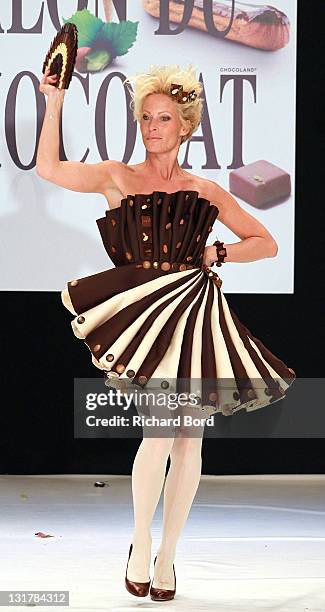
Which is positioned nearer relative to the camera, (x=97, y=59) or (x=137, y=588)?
(x=137, y=588)

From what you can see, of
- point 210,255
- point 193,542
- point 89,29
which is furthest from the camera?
point 89,29

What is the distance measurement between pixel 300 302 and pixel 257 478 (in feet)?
2.71

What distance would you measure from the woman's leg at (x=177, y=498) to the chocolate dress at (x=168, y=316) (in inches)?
4.5

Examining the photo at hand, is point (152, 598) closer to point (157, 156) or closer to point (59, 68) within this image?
point (157, 156)

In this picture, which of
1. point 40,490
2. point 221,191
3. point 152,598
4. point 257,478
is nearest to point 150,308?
point 221,191

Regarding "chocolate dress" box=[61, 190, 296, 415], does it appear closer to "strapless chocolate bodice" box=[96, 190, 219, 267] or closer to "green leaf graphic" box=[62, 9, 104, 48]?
"strapless chocolate bodice" box=[96, 190, 219, 267]

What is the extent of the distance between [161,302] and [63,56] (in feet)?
2.22

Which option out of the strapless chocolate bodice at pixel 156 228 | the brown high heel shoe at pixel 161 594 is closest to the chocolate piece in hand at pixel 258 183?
the strapless chocolate bodice at pixel 156 228

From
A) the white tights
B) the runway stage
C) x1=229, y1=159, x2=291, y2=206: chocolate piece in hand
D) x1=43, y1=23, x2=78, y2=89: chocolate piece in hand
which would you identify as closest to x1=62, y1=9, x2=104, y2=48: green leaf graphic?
x1=229, y1=159, x2=291, y2=206: chocolate piece in hand

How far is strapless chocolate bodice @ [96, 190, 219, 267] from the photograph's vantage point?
3.31 m

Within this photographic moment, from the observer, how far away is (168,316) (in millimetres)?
3258

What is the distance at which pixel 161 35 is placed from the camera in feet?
18.1

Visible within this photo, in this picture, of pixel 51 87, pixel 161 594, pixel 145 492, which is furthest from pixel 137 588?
pixel 51 87

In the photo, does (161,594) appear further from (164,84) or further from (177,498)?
(164,84)
